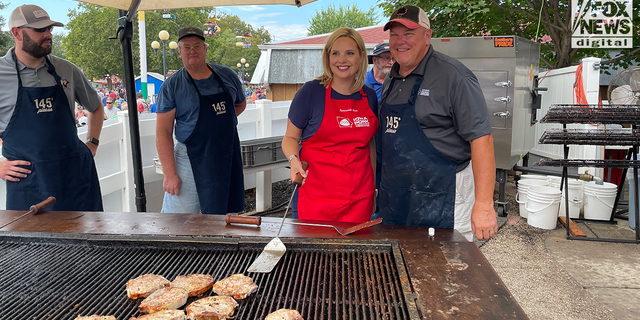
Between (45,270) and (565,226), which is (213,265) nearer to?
(45,270)

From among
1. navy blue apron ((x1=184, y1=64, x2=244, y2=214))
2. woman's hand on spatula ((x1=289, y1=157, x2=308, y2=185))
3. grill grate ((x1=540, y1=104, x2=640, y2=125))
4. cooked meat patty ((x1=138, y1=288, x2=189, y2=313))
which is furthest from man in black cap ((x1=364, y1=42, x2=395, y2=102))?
cooked meat patty ((x1=138, y1=288, x2=189, y2=313))

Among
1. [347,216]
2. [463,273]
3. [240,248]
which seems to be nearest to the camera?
[463,273]

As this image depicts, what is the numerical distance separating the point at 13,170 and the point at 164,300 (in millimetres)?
1982

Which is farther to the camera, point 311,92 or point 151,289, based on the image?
point 311,92

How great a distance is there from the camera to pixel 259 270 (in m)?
1.68

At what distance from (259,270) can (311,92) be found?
1444mm

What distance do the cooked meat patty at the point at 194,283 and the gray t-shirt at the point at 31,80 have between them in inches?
82.2

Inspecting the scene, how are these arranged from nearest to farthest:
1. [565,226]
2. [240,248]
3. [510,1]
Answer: [240,248] → [565,226] → [510,1]

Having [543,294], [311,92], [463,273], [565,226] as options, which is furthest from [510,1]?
[463,273]

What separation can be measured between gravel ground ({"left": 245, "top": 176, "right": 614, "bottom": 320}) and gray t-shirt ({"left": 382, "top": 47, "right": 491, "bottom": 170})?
6.00 feet

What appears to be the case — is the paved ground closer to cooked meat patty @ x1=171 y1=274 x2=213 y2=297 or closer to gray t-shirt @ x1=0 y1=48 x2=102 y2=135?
cooked meat patty @ x1=171 y1=274 x2=213 y2=297

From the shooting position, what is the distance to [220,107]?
357 centimetres

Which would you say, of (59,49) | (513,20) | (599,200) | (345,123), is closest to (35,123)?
(345,123)

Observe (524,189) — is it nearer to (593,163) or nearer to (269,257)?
(593,163)
